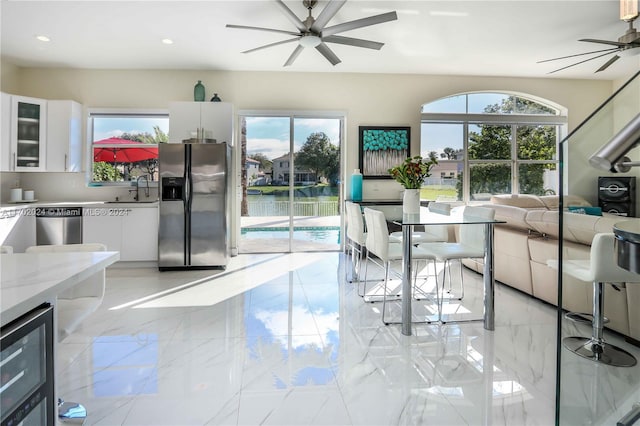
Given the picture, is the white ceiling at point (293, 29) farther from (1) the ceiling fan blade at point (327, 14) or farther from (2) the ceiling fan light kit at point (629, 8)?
(2) the ceiling fan light kit at point (629, 8)

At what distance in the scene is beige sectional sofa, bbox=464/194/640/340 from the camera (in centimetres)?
186

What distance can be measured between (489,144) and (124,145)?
5.96 metres

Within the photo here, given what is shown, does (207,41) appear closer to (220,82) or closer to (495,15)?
(220,82)

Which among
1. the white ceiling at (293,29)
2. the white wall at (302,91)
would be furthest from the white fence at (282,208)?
the white ceiling at (293,29)

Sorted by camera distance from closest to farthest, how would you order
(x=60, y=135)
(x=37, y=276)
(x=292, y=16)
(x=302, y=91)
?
(x=37, y=276) → (x=292, y=16) → (x=60, y=135) → (x=302, y=91)

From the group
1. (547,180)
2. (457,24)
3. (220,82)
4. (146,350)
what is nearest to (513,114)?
(547,180)

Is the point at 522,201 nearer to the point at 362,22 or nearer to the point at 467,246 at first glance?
the point at 467,246

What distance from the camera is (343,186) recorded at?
6207 millimetres

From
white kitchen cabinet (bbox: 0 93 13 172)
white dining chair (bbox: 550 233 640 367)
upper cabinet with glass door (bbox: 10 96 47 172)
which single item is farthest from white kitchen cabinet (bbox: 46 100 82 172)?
white dining chair (bbox: 550 233 640 367)

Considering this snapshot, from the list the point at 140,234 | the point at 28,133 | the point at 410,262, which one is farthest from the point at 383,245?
the point at 28,133

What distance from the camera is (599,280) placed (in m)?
2.06

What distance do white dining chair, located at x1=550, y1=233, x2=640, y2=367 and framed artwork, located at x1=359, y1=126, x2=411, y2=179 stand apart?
3974 millimetres

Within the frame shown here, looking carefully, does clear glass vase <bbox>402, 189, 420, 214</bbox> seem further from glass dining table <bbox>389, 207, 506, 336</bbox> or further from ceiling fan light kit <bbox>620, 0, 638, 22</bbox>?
ceiling fan light kit <bbox>620, 0, 638, 22</bbox>

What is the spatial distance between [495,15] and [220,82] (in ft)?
12.6
